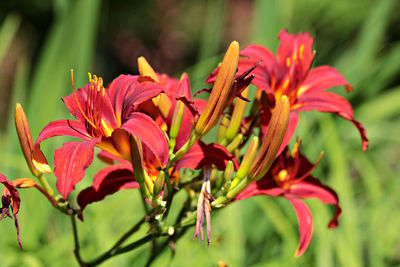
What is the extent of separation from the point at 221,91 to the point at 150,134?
0.10 meters

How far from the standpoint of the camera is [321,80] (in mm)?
816

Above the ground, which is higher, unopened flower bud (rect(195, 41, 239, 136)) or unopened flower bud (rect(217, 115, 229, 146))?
unopened flower bud (rect(195, 41, 239, 136))

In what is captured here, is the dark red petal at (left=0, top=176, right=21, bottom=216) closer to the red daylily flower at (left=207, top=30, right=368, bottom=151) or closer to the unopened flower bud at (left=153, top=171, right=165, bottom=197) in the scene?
the unopened flower bud at (left=153, top=171, right=165, bottom=197)

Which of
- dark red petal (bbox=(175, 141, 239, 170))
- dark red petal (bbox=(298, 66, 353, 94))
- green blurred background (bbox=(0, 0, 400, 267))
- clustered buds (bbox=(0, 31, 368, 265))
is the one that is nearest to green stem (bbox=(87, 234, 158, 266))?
clustered buds (bbox=(0, 31, 368, 265))

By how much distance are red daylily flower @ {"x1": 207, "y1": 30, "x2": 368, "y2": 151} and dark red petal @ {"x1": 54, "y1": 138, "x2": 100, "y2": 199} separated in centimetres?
26

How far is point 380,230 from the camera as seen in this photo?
4.42 feet

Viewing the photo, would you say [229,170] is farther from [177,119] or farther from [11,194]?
[11,194]

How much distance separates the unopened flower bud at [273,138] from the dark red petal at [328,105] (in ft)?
0.53

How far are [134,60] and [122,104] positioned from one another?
3.77 meters

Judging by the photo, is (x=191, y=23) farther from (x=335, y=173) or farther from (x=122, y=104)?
(x=122, y=104)

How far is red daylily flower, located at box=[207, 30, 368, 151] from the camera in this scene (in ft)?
2.44

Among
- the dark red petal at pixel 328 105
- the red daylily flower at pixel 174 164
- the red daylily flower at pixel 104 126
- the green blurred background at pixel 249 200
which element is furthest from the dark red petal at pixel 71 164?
the green blurred background at pixel 249 200

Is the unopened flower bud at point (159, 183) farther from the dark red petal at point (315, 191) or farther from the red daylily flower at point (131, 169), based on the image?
the dark red petal at point (315, 191)

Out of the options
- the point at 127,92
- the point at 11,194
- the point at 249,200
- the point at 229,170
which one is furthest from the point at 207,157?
the point at 249,200
